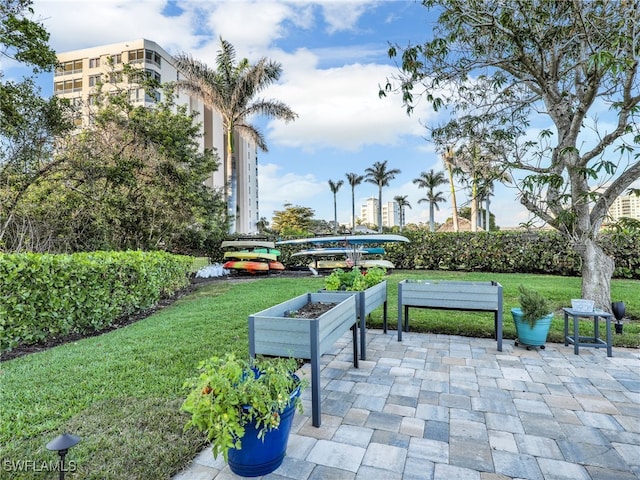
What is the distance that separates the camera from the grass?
195cm

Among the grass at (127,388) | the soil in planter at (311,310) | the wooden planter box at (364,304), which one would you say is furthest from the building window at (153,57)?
the soil in planter at (311,310)

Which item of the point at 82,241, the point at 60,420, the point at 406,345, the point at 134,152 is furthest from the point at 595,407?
the point at 82,241

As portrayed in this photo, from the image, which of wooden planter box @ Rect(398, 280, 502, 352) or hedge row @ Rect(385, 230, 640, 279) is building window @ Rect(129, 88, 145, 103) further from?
wooden planter box @ Rect(398, 280, 502, 352)

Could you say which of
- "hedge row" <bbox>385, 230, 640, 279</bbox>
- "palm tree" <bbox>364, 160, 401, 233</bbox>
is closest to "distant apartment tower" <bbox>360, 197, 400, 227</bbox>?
"palm tree" <bbox>364, 160, 401, 233</bbox>

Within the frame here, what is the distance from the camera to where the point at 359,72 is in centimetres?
703

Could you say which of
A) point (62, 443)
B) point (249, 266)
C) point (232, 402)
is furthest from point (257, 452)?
point (249, 266)

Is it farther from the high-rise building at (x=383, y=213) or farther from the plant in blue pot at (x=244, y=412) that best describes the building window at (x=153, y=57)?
the plant in blue pot at (x=244, y=412)

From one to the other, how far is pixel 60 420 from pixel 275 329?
5.14ft

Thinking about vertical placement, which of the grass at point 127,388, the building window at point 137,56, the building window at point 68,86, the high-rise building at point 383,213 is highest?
the building window at point 137,56

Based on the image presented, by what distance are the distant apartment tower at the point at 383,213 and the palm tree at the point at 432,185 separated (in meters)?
7.42

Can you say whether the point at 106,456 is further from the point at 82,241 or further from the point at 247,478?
the point at 82,241

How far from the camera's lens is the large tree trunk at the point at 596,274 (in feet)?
17.1

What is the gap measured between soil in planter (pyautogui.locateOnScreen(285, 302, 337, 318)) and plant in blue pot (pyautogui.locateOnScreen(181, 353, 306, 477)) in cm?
106

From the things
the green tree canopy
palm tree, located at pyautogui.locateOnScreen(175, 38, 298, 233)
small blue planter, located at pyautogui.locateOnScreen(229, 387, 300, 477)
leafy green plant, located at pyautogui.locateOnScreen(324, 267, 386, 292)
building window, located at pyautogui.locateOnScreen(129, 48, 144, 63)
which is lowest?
small blue planter, located at pyautogui.locateOnScreen(229, 387, 300, 477)
